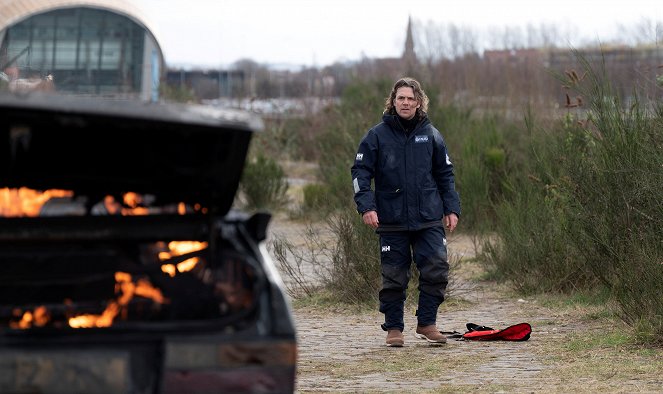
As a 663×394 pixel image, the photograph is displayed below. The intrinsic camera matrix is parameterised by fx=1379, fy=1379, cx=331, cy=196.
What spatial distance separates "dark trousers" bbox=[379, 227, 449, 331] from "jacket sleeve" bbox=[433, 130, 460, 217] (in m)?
0.16

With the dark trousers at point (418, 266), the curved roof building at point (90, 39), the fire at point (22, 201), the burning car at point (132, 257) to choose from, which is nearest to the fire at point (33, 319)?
the burning car at point (132, 257)

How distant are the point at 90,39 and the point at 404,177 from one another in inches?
1219

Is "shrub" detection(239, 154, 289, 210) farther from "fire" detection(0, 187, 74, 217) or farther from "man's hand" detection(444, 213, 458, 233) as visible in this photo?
"fire" detection(0, 187, 74, 217)

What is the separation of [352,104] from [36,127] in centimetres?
1952

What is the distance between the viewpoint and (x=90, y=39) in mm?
38375

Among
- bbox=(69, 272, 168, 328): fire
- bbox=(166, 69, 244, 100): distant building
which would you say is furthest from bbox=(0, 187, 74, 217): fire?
bbox=(166, 69, 244, 100): distant building

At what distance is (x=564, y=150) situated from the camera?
11555 mm

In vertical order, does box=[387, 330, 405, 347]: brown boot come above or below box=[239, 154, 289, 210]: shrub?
above

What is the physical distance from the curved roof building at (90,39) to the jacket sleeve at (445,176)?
18202 millimetres

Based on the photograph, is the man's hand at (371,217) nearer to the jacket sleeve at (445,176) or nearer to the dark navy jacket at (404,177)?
the dark navy jacket at (404,177)

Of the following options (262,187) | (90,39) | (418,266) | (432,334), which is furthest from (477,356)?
(90,39)

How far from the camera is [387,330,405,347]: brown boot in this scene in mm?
8672

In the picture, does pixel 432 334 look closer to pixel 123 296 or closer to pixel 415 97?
pixel 415 97

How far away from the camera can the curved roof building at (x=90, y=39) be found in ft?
103
